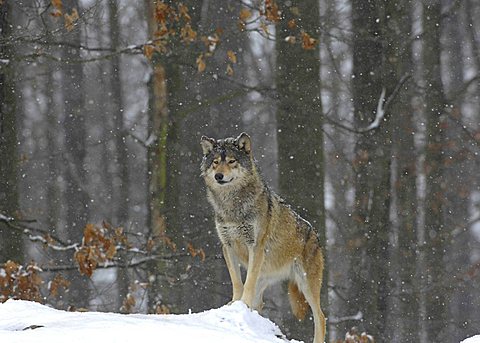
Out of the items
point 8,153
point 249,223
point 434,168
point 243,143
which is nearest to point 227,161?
point 243,143

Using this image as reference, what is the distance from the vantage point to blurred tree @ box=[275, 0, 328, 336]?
12344 millimetres

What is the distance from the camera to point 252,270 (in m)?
7.98

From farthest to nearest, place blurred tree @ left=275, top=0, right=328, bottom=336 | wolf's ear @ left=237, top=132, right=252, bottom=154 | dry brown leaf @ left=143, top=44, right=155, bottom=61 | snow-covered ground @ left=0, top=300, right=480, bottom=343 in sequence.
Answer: blurred tree @ left=275, top=0, right=328, bottom=336 → dry brown leaf @ left=143, top=44, right=155, bottom=61 → wolf's ear @ left=237, top=132, right=252, bottom=154 → snow-covered ground @ left=0, top=300, right=480, bottom=343

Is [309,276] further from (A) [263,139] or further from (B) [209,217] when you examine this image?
(A) [263,139]

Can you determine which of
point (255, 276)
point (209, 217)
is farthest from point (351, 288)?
point (255, 276)

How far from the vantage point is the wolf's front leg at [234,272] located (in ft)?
26.6

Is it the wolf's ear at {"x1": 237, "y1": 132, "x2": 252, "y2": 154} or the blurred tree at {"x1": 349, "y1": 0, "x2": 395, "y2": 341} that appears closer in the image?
the wolf's ear at {"x1": 237, "y1": 132, "x2": 252, "y2": 154}

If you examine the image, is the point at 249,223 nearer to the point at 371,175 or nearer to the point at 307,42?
the point at 307,42

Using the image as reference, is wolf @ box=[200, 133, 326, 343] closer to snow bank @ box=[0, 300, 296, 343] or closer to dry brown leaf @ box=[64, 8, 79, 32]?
snow bank @ box=[0, 300, 296, 343]

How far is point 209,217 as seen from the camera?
42.4 ft

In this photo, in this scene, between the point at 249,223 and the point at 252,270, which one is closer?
the point at 252,270

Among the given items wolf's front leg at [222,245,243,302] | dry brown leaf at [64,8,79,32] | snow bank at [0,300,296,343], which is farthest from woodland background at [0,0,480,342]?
snow bank at [0,300,296,343]

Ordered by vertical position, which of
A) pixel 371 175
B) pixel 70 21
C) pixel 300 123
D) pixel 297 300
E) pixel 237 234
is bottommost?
pixel 297 300

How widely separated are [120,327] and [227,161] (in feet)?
11.2
